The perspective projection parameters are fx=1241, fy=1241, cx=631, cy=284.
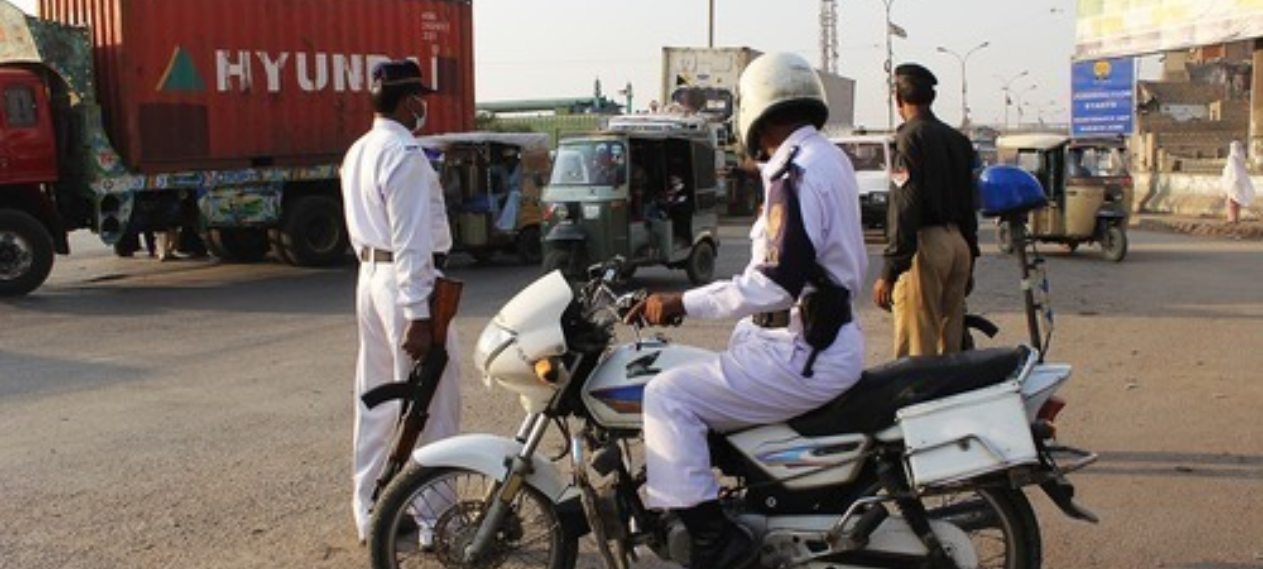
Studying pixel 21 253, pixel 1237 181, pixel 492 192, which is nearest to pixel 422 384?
pixel 21 253

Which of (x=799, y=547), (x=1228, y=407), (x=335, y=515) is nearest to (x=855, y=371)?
(x=799, y=547)

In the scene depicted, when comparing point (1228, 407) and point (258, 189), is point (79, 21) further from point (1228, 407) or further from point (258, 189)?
point (1228, 407)

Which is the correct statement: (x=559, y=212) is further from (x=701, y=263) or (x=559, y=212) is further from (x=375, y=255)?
(x=375, y=255)

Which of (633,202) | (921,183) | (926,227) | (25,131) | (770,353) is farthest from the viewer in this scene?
(633,202)

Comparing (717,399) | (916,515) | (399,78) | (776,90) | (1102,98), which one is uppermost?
(1102,98)

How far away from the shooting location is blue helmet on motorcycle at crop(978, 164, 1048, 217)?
20.0 feet

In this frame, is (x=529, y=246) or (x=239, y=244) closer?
(x=529, y=246)

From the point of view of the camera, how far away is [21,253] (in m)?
13.5

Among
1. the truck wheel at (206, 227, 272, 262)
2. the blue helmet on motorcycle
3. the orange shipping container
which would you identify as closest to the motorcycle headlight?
the blue helmet on motorcycle

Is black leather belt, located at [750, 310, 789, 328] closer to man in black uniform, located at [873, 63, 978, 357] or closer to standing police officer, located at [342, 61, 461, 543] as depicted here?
standing police officer, located at [342, 61, 461, 543]

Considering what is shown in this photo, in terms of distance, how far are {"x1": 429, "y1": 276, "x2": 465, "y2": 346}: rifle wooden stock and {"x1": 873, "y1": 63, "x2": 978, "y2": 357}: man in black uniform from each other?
2.10 metres

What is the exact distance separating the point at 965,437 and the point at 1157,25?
2708 cm

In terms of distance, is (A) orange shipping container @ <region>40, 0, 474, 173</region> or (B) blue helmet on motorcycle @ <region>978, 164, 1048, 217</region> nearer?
(B) blue helmet on motorcycle @ <region>978, 164, 1048, 217</region>

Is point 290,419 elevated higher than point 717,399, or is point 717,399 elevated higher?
point 717,399
